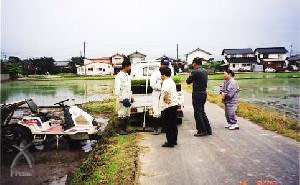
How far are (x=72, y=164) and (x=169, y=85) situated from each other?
295cm

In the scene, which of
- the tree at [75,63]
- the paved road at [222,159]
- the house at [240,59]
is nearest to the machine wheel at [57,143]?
the paved road at [222,159]

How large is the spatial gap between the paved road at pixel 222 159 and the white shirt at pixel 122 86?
4.36 feet

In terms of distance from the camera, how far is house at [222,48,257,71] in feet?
303

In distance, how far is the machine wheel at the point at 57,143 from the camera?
33.3 ft

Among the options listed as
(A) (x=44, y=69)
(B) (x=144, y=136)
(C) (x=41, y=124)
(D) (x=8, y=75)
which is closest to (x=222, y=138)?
(B) (x=144, y=136)

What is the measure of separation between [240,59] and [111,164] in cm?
9054

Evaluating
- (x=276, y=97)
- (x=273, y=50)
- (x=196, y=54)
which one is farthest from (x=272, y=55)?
(x=276, y=97)

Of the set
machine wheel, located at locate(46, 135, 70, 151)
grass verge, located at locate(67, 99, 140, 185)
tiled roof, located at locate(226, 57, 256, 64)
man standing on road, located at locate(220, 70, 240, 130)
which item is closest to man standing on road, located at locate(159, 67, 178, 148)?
grass verge, located at locate(67, 99, 140, 185)

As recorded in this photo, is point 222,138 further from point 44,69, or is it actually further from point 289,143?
point 44,69

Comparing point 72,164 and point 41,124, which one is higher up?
point 41,124

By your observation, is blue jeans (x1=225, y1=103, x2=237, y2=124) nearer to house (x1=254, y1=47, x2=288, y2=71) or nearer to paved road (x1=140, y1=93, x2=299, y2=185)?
paved road (x1=140, y1=93, x2=299, y2=185)

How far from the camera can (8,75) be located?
60500 mm

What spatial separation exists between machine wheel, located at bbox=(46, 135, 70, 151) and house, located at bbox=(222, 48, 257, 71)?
273 feet

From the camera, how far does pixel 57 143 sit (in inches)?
393
